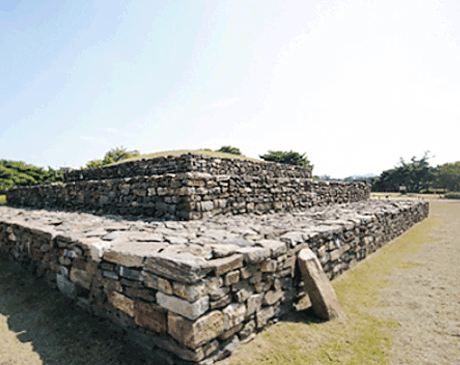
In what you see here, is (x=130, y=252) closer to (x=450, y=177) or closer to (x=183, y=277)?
(x=183, y=277)

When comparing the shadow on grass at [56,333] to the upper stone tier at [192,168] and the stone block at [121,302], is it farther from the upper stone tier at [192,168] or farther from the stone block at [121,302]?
the upper stone tier at [192,168]

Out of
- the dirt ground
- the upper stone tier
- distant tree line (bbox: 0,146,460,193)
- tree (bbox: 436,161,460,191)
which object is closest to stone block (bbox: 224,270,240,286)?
the dirt ground

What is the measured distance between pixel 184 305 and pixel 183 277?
0.92ft

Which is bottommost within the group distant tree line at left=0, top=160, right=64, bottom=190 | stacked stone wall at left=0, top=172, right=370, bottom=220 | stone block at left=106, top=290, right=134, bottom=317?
stone block at left=106, top=290, right=134, bottom=317

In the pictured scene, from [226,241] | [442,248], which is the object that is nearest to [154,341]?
[226,241]

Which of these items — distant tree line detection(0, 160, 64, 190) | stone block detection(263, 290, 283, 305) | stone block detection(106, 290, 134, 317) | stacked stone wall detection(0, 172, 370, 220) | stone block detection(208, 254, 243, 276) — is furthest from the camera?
distant tree line detection(0, 160, 64, 190)

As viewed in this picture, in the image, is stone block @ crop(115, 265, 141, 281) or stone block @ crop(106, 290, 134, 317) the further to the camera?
stone block @ crop(106, 290, 134, 317)

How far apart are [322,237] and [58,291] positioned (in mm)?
4953

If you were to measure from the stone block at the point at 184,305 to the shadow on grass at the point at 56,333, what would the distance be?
2.39 feet

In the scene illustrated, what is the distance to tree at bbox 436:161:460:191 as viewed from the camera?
3816cm

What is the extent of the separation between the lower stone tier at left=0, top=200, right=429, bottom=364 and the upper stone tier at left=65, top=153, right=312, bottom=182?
296 cm

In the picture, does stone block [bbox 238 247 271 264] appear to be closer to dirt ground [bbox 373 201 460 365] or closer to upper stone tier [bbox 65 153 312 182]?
dirt ground [bbox 373 201 460 365]

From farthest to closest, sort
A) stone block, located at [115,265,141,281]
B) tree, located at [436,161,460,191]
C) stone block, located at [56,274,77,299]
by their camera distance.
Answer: tree, located at [436,161,460,191] < stone block, located at [56,274,77,299] < stone block, located at [115,265,141,281]

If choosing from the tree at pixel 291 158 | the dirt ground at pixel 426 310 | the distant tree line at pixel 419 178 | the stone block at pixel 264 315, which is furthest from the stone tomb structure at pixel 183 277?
the distant tree line at pixel 419 178
